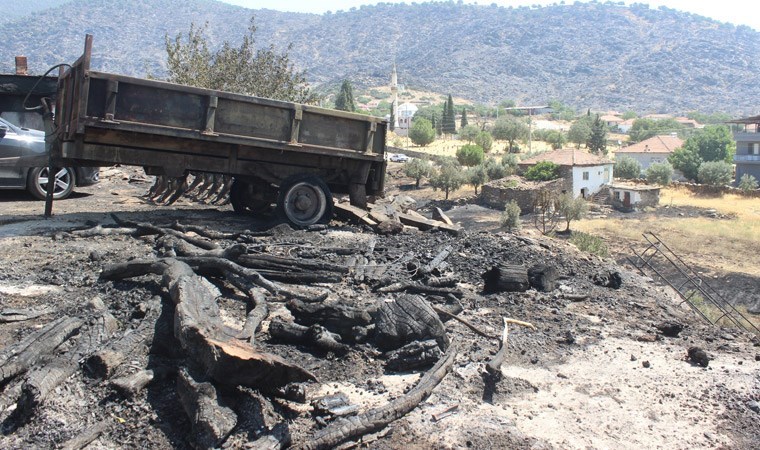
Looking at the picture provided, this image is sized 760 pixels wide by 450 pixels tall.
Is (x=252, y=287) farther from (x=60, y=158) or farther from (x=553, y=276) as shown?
(x=60, y=158)

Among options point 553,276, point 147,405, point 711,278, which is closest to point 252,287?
point 147,405

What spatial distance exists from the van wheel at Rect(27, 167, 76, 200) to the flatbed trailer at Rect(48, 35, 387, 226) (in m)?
2.99

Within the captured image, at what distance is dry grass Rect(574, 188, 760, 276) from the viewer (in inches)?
1235

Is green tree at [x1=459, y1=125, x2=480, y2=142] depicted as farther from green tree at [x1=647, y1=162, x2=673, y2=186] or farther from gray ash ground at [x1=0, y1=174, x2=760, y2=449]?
gray ash ground at [x1=0, y1=174, x2=760, y2=449]

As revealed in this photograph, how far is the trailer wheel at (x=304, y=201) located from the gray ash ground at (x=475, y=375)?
1.57m

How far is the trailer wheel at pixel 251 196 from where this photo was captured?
11.9 m

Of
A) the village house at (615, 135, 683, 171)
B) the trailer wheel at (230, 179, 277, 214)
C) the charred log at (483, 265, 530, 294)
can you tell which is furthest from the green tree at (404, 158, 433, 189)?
the charred log at (483, 265, 530, 294)

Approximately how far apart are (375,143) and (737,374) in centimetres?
717

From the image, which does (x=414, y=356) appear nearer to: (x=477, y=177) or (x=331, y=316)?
(x=331, y=316)


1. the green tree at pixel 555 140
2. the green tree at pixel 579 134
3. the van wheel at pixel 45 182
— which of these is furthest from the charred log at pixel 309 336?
the green tree at pixel 579 134

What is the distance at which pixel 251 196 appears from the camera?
11953 millimetres

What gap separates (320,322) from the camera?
586cm

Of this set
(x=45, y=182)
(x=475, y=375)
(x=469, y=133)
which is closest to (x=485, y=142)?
Answer: (x=469, y=133)

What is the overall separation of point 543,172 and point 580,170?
2.87m
